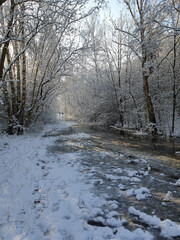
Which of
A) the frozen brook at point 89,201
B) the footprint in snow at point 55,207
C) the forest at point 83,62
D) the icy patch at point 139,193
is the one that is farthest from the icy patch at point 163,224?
the forest at point 83,62

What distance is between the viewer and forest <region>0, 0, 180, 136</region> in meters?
6.44

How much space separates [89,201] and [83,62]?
1405 cm

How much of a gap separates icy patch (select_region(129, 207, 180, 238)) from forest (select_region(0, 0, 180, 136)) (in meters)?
5.03

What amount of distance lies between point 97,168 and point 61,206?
2315mm

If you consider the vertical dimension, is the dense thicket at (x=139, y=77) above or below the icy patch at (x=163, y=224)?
above

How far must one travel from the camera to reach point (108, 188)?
3.80 m

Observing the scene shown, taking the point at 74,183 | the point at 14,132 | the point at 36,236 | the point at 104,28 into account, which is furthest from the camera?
the point at 104,28

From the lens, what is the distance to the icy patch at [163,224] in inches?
91.6

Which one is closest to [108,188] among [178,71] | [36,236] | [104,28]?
[36,236]

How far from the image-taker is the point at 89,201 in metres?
3.22

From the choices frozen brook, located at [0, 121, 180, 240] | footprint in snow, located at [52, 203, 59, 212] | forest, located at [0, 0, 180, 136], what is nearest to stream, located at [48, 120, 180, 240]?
frozen brook, located at [0, 121, 180, 240]

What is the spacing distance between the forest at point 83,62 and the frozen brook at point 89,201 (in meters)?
3.19

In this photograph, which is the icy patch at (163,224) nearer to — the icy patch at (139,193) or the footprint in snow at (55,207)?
the icy patch at (139,193)

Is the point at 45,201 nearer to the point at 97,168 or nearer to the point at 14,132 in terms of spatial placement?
the point at 97,168
